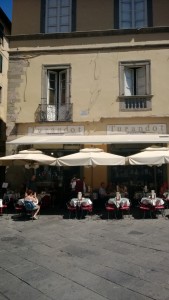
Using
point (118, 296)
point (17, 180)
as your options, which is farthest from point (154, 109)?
point (118, 296)

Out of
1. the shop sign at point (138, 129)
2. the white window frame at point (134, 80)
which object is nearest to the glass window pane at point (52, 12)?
the white window frame at point (134, 80)

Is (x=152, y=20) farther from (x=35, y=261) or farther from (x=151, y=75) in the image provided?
(x=35, y=261)

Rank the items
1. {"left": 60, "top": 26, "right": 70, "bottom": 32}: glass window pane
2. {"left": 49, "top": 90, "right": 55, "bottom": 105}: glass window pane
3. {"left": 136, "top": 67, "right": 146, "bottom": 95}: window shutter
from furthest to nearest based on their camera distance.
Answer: {"left": 60, "top": 26, "right": 70, "bottom": 32}: glass window pane
{"left": 49, "top": 90, "right": 55, "bottom": 105}: glass window pane
{"left": 136, "top": 67, "right": 146, "bottom": 95}: window shutter

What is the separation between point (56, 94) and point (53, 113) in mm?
1077

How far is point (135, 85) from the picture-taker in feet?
52.5

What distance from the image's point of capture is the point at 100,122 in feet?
51.6

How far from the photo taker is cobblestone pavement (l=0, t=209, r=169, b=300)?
4996 millimetres

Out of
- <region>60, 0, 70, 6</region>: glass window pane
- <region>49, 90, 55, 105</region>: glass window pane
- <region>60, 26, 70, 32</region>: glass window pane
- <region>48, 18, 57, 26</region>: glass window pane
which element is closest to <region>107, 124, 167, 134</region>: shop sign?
<region>49, 90, 55, 105</region>: glass window pane

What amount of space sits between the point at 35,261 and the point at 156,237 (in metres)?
3.55

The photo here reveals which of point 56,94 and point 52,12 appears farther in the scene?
point 52,12

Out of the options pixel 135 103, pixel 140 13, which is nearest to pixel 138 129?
pixel 135 103

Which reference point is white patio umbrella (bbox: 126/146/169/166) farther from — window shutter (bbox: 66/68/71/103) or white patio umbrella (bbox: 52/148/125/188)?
window shutter (bbox: 66/68/71/103)

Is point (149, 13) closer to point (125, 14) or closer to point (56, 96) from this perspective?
point (125, 14)

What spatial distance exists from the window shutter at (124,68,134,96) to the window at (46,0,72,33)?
3.75 meters
